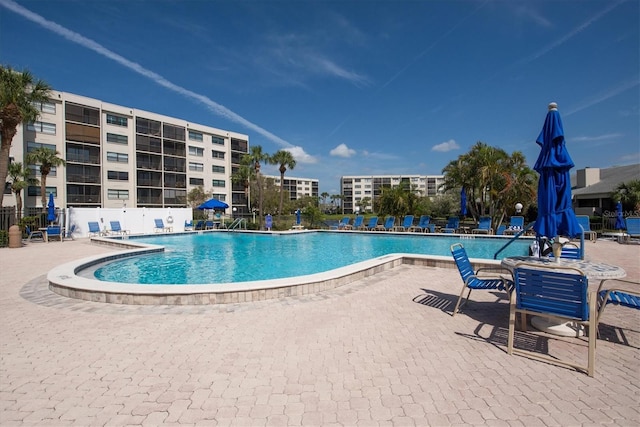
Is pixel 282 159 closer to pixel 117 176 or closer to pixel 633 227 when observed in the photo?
pixel 117 176

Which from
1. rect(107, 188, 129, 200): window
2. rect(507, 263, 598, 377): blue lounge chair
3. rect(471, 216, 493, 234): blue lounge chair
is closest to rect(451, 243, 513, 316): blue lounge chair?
rect(507, 263, 598, 377): blue lounge chair

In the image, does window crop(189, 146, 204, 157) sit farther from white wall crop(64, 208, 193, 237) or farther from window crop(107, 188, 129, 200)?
white wall crop(64, 208, 193, 237)

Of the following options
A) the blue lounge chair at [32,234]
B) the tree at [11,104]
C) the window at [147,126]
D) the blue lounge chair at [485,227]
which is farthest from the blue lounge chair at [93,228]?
the window at [147,126]

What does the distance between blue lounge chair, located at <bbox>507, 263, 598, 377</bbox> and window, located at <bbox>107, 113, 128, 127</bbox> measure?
158 ft

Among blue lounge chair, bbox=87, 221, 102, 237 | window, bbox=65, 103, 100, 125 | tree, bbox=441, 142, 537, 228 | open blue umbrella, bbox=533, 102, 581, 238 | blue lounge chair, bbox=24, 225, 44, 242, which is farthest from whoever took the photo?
window, bbox=65, 103, 100, 125

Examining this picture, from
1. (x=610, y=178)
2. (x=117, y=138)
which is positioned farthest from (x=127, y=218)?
(x=610, y=178)

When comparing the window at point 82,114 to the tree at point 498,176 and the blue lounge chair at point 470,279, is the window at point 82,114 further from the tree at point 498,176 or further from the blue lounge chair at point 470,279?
the blue lounge chair at point 470,279

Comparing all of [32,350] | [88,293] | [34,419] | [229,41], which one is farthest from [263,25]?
[34,419]

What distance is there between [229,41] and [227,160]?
40.2 meters

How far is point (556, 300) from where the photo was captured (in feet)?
11.4

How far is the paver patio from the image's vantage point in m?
2.49

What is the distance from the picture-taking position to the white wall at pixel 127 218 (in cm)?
2062

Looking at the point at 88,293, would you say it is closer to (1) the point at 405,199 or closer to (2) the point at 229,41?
(2) the point at 229,41

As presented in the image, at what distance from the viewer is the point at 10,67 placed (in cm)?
1603
